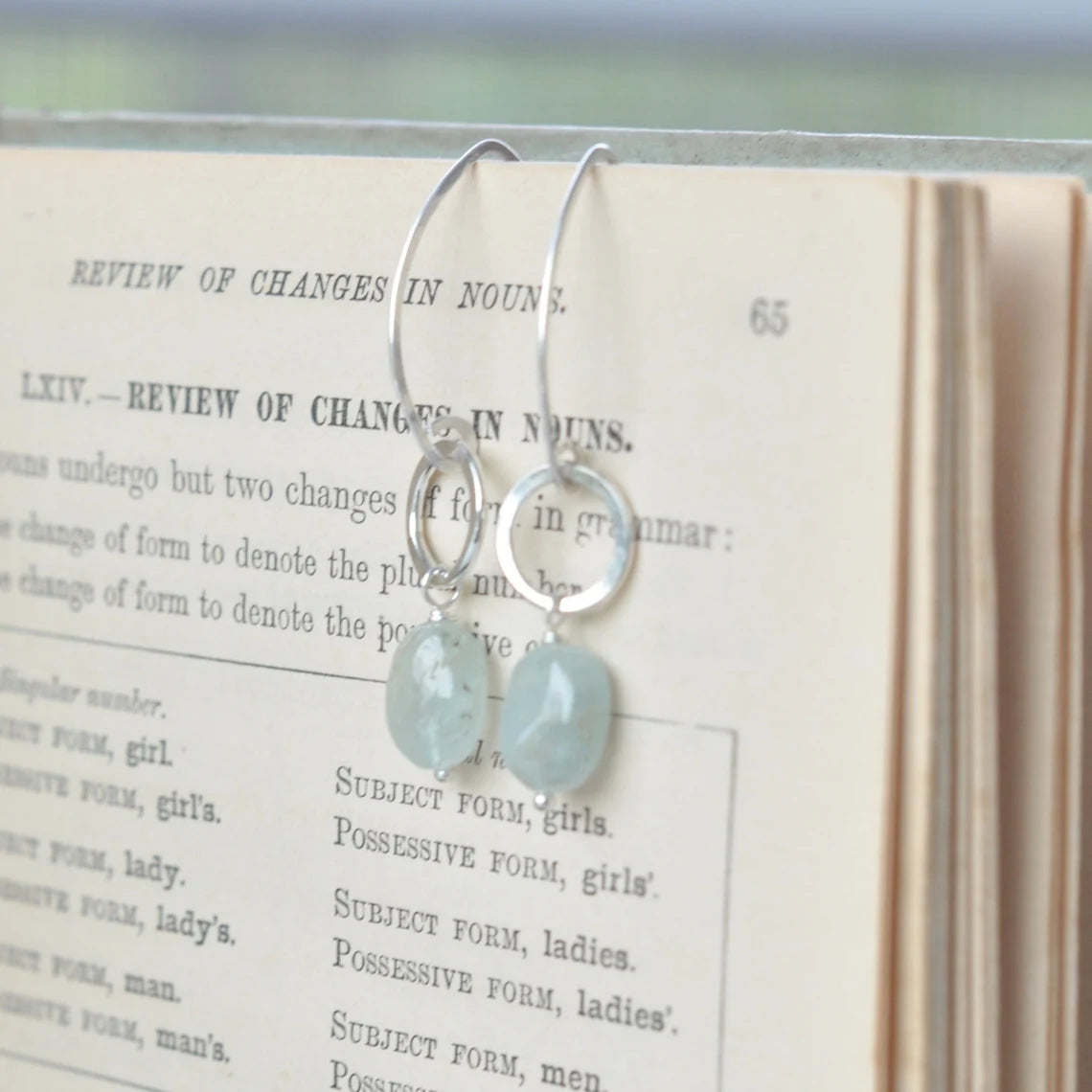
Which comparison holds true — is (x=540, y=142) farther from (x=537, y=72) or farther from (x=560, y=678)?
(x=560, y=678)

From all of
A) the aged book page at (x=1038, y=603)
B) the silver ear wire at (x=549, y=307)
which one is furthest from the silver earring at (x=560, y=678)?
the aged book page at (x=1038, y=603)

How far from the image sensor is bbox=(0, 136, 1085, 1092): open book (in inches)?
16.3

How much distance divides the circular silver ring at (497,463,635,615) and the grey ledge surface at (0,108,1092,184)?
16 cm

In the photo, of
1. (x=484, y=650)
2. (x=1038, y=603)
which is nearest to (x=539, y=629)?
(x=484, y=650)

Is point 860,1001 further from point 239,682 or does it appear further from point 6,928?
point 6,928

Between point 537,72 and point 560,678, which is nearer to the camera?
point 560,678

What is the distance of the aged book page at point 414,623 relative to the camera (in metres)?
0.43

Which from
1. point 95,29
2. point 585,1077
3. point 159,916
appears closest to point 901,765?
point 585,1077

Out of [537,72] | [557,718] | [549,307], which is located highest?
[537,72]

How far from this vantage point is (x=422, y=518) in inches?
19.3

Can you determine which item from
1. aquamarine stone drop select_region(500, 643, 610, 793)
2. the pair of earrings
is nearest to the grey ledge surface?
the pair of earrings

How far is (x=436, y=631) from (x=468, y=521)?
4cm

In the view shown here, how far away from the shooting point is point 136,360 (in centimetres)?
55

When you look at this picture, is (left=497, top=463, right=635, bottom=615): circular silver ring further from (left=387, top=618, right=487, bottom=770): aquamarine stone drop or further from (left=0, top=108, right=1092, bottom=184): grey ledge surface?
(left=0, top=108, right=1092, bottom=184): grey ledge surface
